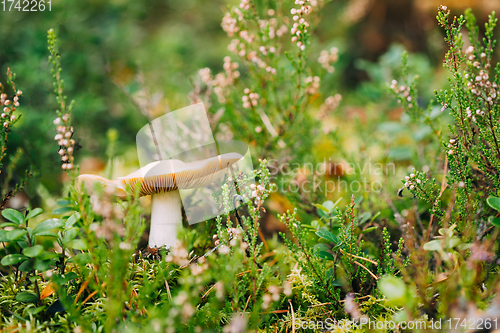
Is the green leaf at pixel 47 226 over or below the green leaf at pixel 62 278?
over

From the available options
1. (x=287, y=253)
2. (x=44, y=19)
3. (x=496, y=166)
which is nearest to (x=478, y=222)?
(x=496, y=166)

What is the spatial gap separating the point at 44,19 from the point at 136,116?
3.31 feet

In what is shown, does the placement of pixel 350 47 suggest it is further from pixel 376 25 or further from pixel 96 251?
pixel 96 251

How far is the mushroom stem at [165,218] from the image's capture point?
4.00ft

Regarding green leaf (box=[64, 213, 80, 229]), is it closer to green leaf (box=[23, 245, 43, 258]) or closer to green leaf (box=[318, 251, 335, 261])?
green leaf (box=[23, 245, 43, 258])

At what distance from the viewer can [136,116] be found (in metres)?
2.90

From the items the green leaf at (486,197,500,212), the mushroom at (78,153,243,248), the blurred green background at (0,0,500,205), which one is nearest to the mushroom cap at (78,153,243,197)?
the mushroom at (78,153,243,248)

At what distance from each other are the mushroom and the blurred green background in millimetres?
590

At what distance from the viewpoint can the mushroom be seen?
105 centimetres

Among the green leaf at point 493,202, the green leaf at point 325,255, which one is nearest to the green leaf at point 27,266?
the green leaf at point 325,255

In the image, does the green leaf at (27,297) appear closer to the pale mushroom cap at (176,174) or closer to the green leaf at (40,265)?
the green leaf at (40,265)

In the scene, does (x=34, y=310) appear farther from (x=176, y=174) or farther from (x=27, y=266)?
(x=176, y=174)

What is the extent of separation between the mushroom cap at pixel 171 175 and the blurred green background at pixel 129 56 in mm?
559

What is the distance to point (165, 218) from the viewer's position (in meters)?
1.23
